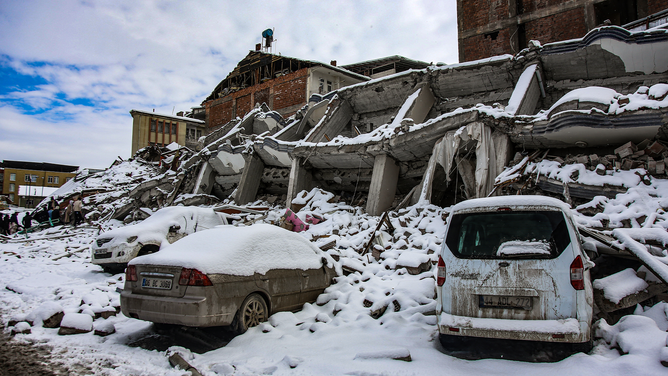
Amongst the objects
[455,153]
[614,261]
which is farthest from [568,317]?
[455,153]

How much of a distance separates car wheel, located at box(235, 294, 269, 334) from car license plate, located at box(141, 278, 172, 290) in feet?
2.87

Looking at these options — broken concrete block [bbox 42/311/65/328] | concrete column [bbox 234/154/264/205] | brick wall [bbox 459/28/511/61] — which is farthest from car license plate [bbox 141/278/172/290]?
brick wall [bbox 459/28/511/61]

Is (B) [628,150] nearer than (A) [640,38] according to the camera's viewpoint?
Yes

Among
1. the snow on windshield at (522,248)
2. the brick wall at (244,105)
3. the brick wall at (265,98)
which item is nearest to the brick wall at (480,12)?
the brick wall at (265,98)

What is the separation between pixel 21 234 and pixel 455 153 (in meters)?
19.7

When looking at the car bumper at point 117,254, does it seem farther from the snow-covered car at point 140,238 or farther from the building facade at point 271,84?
the building facade at point 271,84

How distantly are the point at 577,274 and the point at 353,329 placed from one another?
8.63 feet

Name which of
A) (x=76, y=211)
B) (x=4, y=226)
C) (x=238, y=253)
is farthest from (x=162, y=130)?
(x=238, y=253)

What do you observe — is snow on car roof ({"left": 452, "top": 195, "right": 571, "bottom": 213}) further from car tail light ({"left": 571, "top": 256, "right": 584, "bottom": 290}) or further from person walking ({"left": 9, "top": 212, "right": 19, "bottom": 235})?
person walking ({"left": 9, "top": 212, "right": 19, "bottom": 235})

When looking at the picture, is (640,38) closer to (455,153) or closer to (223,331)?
(455,153)

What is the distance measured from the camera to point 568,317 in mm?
3555

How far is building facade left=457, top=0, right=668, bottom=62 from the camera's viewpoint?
18891mm

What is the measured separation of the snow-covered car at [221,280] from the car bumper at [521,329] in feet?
7.64

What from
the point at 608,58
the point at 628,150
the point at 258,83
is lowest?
the point at 628,150
